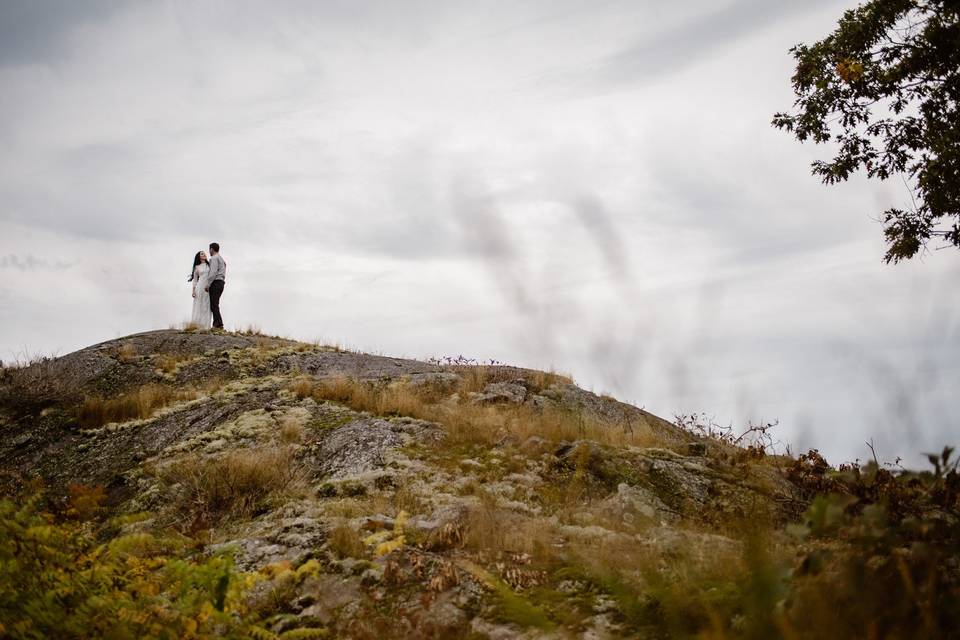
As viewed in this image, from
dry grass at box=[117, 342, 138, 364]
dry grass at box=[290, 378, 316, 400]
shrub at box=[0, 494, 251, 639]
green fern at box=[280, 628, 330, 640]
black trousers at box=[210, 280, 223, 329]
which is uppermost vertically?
black trousers at box=[210, 280, 223, 329]

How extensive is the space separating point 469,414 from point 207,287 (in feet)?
49.0

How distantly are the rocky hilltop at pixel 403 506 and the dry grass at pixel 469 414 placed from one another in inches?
2.4

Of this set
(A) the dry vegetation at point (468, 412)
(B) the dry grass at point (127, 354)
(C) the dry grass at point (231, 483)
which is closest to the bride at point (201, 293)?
(B) the dry grass at point (127, 354)

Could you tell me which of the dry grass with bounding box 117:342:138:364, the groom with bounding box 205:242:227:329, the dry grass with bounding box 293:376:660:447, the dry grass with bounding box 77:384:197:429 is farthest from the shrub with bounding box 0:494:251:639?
the groom with bounding box 205:242:227:329

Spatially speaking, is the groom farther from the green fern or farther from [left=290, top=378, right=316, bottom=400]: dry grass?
the green fern

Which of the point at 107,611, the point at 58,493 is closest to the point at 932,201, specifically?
the point at 107,611

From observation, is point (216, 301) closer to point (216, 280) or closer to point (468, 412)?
point (216, 280)

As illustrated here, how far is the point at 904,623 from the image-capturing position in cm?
307

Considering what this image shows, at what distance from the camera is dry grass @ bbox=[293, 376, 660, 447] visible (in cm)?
1053

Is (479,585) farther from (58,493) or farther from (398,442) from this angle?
(58,493)

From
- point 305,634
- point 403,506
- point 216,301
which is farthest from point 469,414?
point 216,301

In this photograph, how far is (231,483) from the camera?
29.1 ft

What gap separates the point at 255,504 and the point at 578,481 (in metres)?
4.32

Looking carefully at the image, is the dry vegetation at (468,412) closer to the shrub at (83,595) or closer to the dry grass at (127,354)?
the shrub at (83,595)
